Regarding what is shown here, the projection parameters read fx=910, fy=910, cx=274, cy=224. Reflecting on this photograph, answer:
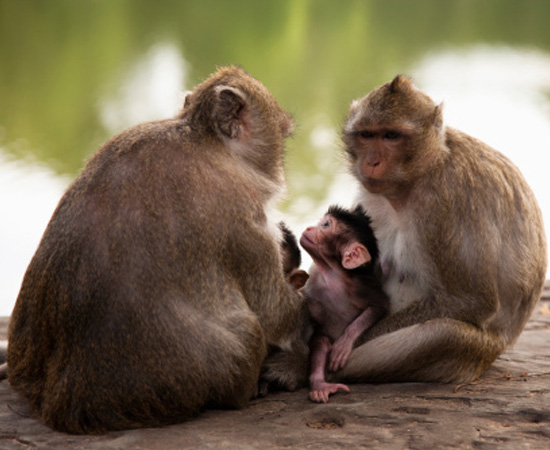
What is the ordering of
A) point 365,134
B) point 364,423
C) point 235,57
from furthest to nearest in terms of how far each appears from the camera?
point 235,57
point 365,134
point 364,423

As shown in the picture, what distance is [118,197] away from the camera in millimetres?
4523

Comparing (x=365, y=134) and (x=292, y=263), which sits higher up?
(x=365, y=134)

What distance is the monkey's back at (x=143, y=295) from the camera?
14.4 ft

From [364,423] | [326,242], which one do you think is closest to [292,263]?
[326,242]

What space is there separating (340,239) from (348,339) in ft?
1.89

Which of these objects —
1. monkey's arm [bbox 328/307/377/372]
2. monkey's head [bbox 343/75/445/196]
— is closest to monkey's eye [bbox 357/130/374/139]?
monkey's head [bbox 343/75/445/196]

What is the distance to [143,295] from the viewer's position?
14.4ft

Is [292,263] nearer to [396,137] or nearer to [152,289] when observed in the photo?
[396,137]

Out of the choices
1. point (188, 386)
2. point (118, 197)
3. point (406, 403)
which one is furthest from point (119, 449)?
point (406, 403)

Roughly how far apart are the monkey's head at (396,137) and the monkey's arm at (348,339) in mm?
721

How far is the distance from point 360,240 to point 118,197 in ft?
4.80

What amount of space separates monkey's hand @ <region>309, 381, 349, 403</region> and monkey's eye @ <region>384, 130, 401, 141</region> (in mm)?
1392

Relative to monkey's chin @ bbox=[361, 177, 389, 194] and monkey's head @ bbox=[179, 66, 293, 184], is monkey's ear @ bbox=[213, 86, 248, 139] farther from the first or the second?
monkey's chin @ bbox=[361, 177, 389, 194]

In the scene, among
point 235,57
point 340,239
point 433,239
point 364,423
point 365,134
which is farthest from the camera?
point 235,57
